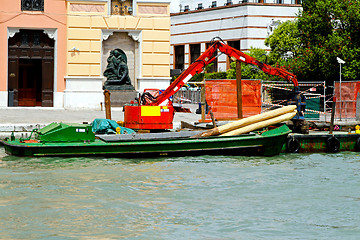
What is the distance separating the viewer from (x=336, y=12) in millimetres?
40531

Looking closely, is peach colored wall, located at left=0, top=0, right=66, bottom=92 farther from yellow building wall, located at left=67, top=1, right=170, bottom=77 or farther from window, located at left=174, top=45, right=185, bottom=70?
window, located at left=174, top=45, right=185, bottom=70

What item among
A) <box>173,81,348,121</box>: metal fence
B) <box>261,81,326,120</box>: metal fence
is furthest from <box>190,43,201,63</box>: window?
<box>261,81,326,120</box>: metal fence

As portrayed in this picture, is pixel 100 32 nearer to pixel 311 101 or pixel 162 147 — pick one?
pixel 311 101

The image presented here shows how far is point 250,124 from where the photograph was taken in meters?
22.7

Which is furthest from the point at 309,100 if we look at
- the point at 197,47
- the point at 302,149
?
the point at 197,47

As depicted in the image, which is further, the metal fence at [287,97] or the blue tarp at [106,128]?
the metal fence at [287,97]

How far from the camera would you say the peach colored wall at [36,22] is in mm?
34625

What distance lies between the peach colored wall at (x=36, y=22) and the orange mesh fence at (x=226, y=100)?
8.96m

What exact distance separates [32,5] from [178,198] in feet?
75.7

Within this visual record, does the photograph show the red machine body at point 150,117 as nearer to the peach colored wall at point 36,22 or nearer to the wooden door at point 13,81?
the peach colored wall at point 36,22

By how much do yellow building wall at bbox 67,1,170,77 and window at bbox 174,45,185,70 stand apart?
38108 millimetres

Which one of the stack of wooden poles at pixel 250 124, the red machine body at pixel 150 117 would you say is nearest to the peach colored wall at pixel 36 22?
the red machine body at pixel 150 117

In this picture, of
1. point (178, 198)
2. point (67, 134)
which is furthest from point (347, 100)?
point (178, 198)

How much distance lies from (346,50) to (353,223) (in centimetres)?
2914
